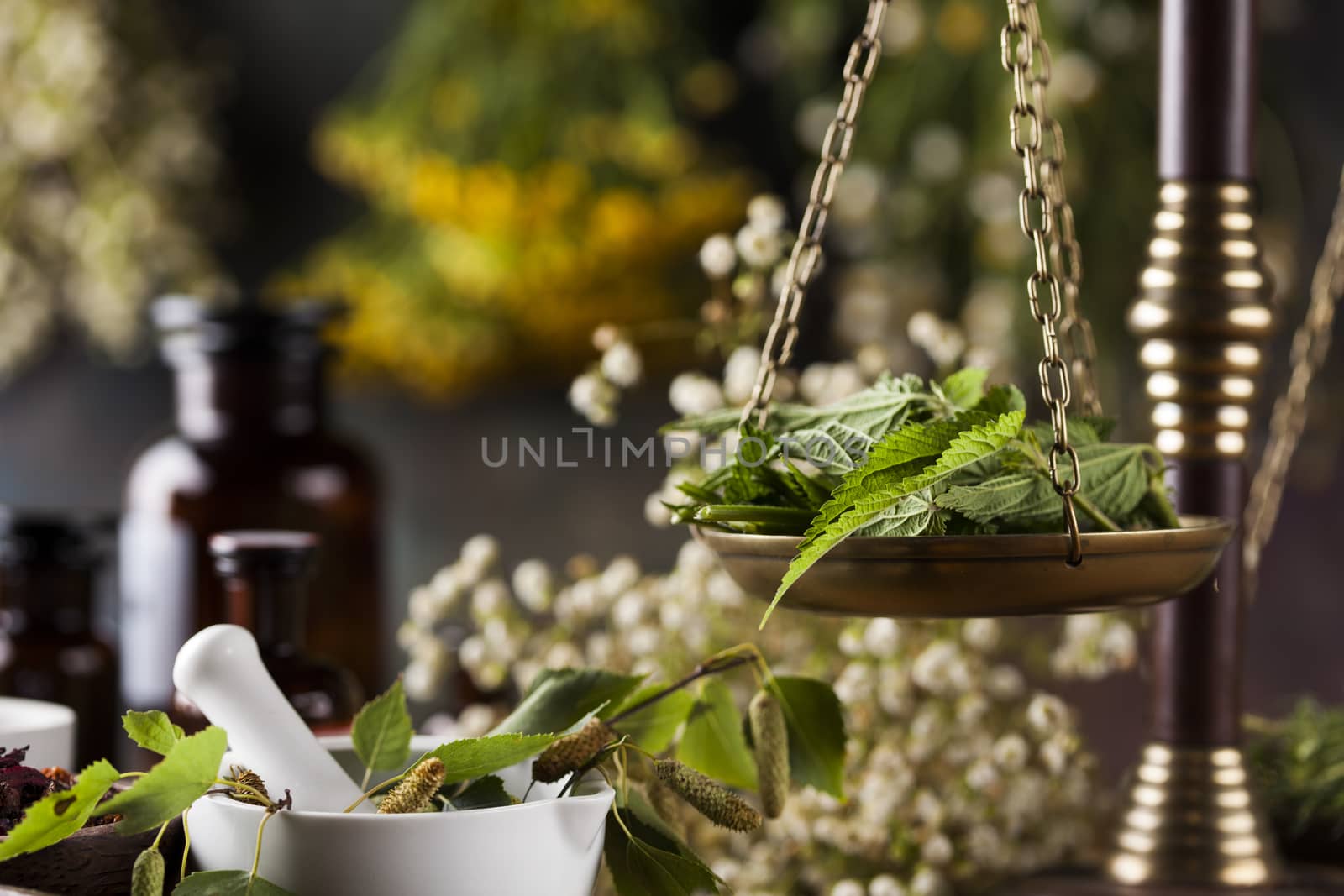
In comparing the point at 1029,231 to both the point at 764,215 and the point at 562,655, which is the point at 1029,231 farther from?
the point at 562,655

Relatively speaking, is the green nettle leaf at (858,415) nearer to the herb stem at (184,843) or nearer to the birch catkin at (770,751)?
the birch catkin at (770,751)

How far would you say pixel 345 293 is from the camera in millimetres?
1237

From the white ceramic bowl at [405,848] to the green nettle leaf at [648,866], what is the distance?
34mm

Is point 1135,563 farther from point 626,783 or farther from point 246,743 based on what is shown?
point 246,743

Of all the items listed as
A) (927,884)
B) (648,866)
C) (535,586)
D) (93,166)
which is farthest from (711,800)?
(93,166)

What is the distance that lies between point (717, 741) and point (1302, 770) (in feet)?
1.22

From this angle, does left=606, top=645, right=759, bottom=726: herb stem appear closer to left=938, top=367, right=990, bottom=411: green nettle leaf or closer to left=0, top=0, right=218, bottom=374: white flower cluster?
left=938, top=367, right=990, bottom=411: green nettle leaf

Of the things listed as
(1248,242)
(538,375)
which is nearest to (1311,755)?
(1248,242)

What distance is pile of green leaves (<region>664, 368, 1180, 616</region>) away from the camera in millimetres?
420

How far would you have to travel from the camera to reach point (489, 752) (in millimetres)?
440

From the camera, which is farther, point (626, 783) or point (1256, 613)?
point (1256, 613)

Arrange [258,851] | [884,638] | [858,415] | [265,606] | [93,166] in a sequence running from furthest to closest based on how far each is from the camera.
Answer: [93,166] < [884,638] < [265,606] < [858,415] < [258,851]

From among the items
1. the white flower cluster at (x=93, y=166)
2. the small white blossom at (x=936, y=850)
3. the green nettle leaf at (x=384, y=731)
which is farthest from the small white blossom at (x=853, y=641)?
the white flower cluster at (x=93, y=166)

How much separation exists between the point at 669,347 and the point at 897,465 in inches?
34.7
